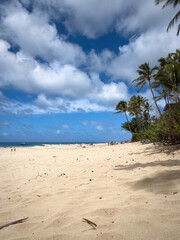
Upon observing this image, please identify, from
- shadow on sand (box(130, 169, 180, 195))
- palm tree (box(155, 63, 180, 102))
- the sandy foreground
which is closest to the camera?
the sandy foreground

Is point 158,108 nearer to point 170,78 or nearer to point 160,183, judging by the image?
point 170,78

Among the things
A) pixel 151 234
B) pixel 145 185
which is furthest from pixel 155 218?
pixel 145 185

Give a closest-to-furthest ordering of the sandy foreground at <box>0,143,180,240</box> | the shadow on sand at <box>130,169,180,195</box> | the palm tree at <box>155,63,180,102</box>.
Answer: the sandy foreground at <box>0,143,180,240</box>, the shadow on sand at <box>130,169,180,195</box>, the palm tree at <box>155,63,180,102</box>

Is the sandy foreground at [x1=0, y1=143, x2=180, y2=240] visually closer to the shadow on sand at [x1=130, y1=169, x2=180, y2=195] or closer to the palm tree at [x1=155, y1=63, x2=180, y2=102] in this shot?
the shadow on sand at [x1=130, y1=169, x2=180, y2=195]

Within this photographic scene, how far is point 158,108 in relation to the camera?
49.2 ft

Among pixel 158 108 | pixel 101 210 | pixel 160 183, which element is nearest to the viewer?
pixel 101 210

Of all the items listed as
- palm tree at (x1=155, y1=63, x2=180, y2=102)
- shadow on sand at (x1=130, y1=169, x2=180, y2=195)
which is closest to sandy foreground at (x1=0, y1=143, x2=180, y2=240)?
shadow on sand at (x1=130, y1=169, x2=180, y2=195)

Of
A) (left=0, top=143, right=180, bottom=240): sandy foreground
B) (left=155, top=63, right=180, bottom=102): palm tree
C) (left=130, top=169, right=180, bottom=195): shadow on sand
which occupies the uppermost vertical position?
(left=155, top=63, right=180, bottom=102): palm tree

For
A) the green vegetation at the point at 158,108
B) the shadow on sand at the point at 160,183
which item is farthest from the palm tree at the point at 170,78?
the shadow on sand at the point at 160,183

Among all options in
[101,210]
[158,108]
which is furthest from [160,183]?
[158,108]

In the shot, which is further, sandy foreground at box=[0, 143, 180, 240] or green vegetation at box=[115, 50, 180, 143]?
green vegetation at box=[115, 50, 180, 143]

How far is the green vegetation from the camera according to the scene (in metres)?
7.19

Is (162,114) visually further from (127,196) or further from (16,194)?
(16,194)

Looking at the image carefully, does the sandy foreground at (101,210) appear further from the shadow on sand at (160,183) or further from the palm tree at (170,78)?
the palm tree at (170,78)
